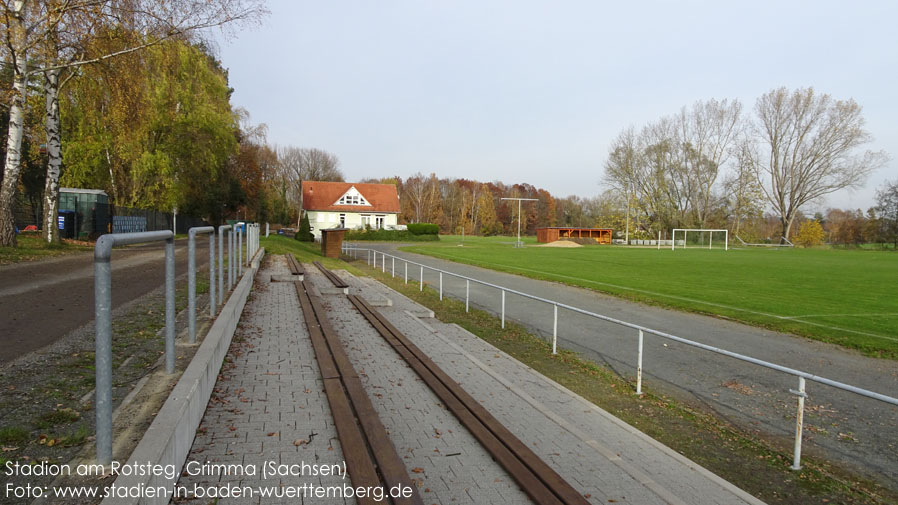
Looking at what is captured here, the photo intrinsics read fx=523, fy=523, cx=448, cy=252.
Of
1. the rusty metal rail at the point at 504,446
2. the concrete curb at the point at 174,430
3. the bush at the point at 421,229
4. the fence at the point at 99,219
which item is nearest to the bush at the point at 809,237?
the bush at the point at 421,229

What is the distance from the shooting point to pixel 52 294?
8.72m

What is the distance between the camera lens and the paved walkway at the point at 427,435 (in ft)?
11.3

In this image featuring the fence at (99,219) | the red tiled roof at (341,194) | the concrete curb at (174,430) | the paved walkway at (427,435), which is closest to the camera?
the concrete curb at (174,430)

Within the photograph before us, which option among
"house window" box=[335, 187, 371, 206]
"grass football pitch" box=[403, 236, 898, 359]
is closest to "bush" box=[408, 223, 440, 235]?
"house window" box=[335, 187, 371, 206]

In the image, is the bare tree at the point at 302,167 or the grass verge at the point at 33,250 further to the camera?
the bare tree at the point at 302,167

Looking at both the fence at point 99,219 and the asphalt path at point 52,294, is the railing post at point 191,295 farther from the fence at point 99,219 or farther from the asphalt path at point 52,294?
the fence at point 99,219

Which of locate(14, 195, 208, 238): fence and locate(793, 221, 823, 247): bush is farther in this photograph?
locate(793, 221, 823, 247): bush

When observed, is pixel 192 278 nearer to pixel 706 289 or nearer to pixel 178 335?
pixel 178 335

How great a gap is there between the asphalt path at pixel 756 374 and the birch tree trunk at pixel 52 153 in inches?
626

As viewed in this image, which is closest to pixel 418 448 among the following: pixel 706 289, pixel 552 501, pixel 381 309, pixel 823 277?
pixel 552 501

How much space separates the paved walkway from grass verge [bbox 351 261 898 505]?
0.54 m

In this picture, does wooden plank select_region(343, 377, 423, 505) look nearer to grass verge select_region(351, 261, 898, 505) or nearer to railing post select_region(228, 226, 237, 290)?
grass verge select_region(351, 261, 898, 505)

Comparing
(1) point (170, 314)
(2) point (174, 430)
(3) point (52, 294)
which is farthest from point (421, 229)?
(2) point (174, 430)

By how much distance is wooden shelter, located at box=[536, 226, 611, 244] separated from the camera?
65500 millimetres
